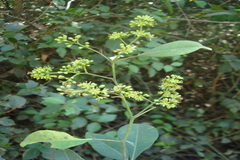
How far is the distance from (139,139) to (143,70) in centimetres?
124

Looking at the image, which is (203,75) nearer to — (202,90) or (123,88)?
(202,90)

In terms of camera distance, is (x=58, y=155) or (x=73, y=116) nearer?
(x=58, y=155)

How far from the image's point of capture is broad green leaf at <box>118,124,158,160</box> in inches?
34.4

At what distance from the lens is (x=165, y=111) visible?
1980mm

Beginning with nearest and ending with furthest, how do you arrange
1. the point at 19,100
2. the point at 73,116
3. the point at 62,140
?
the point at 62,140 → the point at 19,100 → the point at 73,116

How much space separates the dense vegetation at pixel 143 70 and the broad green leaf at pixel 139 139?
468 millimetres

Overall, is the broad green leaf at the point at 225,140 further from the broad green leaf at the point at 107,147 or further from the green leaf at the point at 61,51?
the green leaf at the point at 61,51

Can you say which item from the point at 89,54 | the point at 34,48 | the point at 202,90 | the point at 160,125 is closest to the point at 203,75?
the point at 202,90

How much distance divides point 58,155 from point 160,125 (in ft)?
4.06

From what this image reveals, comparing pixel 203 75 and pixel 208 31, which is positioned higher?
pixel 208 31

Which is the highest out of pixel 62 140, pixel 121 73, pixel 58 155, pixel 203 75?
pixel 62 140

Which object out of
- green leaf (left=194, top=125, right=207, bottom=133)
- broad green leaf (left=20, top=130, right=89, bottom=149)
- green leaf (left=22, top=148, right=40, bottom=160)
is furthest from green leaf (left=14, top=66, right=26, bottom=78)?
green leaf (left=194, top=125, right=207, bottom=133)

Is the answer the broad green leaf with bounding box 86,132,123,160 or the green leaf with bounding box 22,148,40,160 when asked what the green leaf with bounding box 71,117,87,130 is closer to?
the green leaf with bounding box 22,148,40,160

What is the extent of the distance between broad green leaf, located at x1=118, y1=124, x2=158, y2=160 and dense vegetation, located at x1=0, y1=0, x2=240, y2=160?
1.54ft
